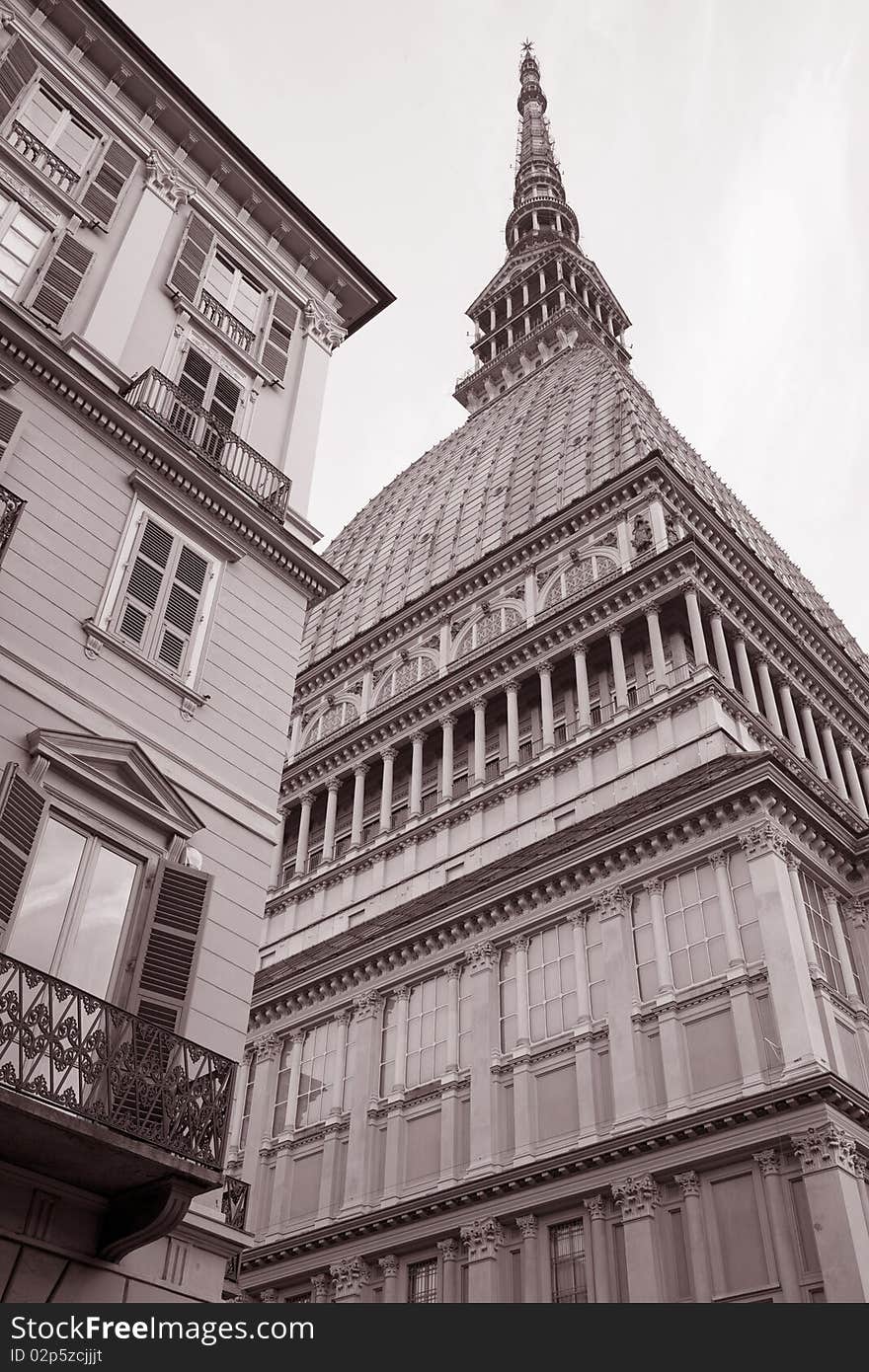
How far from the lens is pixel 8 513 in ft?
52.6

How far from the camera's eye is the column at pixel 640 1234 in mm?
23719

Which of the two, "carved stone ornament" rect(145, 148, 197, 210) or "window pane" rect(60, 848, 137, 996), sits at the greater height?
"carved stone ornament" rect(145, 148, 197, 210)

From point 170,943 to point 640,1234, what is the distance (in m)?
14.0

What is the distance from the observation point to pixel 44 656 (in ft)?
52.6

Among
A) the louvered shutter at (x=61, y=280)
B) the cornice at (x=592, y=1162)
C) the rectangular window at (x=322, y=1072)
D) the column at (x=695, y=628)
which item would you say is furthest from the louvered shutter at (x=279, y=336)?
the rectangular window at (x=322, y=1072)

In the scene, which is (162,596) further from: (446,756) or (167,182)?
(446,756)

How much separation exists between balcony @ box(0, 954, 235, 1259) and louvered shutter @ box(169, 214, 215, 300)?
13.6m

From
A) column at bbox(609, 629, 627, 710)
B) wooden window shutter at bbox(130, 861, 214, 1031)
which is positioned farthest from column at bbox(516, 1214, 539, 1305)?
wooden window shutter at bbox(130, 861, 214, 1031)

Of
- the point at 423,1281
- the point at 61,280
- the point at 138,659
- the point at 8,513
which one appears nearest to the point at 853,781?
the point at 423,1281

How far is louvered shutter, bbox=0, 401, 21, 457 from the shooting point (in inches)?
681

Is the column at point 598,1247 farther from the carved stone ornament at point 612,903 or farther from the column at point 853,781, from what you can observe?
the column at point 853,781

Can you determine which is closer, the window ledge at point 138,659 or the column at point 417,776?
the window ledge at point 138,659

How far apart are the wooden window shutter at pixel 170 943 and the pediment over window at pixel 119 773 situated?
0.72 metres

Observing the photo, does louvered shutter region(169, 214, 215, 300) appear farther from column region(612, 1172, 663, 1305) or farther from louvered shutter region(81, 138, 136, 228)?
column region(612, 1172, 663, 1305)
